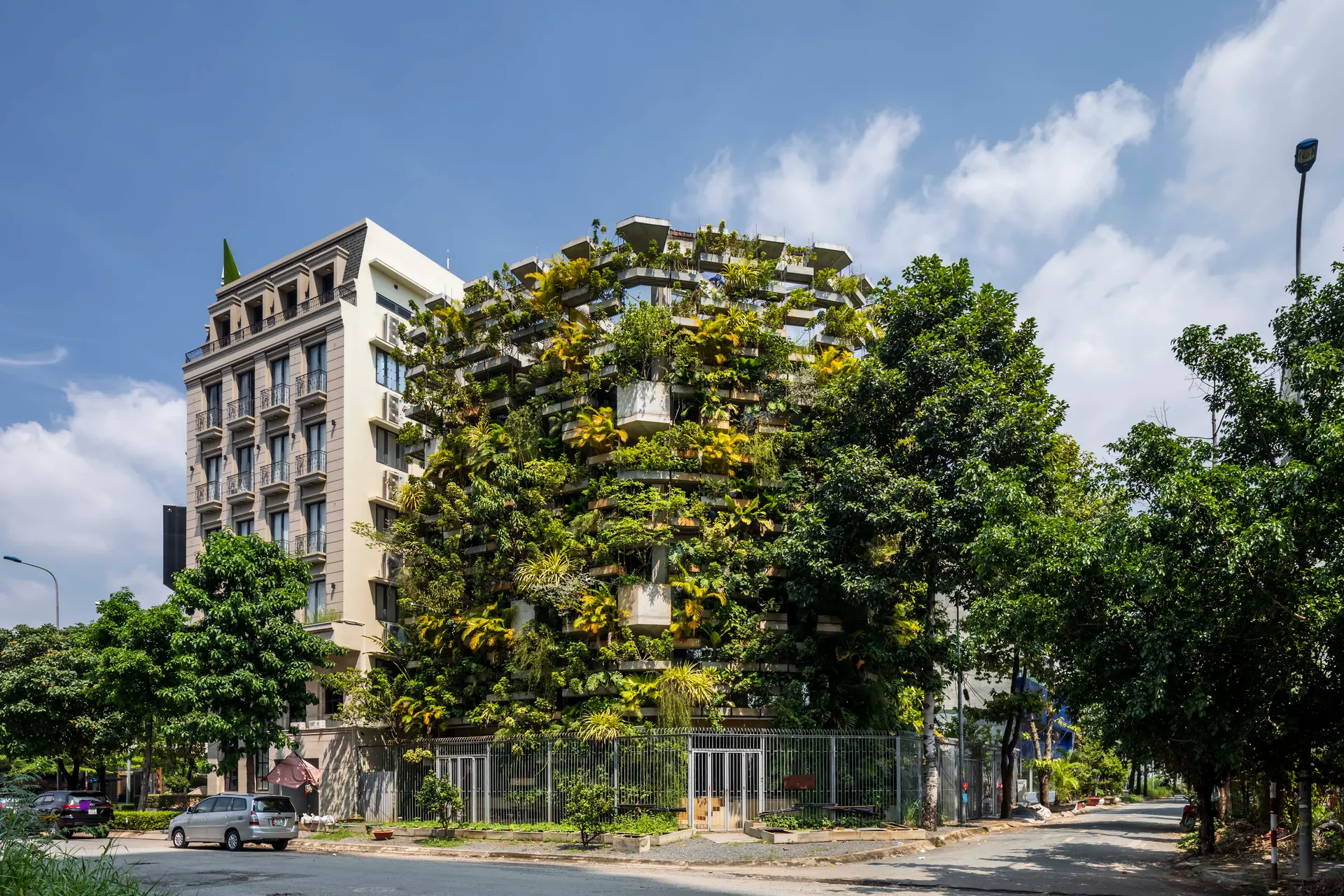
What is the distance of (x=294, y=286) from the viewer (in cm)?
4659

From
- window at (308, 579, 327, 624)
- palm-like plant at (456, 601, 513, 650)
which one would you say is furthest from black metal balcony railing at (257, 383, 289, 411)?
palm-like plant at (456, 601, 513, 650)

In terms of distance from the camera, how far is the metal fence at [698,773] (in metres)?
27.9

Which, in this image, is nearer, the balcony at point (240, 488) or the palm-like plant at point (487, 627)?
the palm-like plant at point (487, 627)

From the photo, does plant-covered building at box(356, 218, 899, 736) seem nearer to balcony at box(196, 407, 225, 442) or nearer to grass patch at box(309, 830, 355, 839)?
grass patch at box(309, 830, 355, 839)

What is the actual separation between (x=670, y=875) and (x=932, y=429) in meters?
13.6

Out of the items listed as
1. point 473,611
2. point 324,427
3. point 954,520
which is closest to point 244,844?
point 473,611

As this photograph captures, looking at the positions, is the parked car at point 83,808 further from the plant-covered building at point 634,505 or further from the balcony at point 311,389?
the balcony at point 311,389

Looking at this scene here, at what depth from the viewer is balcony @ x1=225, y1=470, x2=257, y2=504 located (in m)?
45.2

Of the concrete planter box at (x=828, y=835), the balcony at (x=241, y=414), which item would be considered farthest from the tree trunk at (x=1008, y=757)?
the balcony at (x=241, y=414)

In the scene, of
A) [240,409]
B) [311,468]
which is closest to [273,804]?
[311,468]

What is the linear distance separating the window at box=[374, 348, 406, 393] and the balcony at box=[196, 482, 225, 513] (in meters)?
9.28

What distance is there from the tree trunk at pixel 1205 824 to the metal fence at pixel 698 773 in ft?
27.4

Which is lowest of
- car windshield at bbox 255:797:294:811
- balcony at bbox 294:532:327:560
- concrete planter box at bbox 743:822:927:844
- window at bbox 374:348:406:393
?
concrete planter box at bbox 743:822:927:844

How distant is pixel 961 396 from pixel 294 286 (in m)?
30.8
